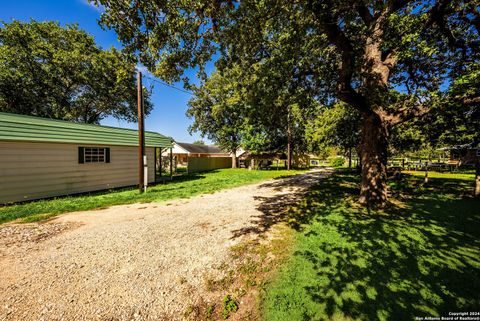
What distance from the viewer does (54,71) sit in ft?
56.5

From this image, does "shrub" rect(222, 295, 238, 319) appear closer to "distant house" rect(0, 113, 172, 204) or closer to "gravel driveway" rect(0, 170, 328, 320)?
"gravel driveway" rect(0, 170, 328, 320)

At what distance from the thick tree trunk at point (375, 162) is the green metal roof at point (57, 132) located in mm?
13720

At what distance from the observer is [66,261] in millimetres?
3672

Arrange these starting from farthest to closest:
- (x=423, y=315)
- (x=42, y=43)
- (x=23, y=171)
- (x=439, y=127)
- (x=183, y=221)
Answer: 1. (x=42, y=43)
2. (x=439, y=127)
3. (x=23, y=171)
4. (x=183, y=221)
5. (x=423, y=315)

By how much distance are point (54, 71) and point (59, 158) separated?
13.7m

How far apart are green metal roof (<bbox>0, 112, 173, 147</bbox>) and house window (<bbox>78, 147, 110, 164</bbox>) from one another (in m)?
0.60

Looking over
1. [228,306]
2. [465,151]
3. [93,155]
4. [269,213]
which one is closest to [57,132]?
[93,155]

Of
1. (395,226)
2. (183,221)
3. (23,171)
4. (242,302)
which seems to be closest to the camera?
(242,302)

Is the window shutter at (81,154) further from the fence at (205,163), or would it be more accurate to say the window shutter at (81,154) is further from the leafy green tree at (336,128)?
the leafy green tree at (336,128)

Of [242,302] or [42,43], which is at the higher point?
[42,43]

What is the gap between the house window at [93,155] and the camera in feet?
34.5

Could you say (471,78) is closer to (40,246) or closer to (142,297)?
(142,297)

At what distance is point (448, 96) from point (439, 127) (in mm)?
7003

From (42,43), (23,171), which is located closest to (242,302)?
(23,171)
